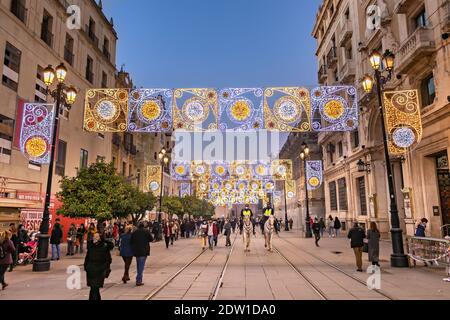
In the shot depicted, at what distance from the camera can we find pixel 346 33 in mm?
29328

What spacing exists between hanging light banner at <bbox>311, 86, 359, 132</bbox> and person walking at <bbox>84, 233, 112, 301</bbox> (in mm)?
11789

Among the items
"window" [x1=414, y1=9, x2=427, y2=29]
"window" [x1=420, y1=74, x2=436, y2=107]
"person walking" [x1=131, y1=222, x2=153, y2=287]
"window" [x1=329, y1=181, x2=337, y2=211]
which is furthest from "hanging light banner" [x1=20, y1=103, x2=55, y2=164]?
"window" [x1=329, y1=181, x2=337, y2=211]

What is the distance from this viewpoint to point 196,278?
1054cm

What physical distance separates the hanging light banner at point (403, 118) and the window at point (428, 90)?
4851 millimetres

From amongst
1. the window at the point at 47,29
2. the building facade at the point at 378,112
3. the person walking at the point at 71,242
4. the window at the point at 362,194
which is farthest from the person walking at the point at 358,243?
the window at the point at 47,29

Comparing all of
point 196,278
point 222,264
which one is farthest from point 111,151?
point 196,278

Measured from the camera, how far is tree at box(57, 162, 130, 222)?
57.4ft

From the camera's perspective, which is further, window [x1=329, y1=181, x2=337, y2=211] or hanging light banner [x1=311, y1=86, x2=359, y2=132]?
window [x1=329, y1=181, x2=337, y2=211]

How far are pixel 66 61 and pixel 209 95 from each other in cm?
1393

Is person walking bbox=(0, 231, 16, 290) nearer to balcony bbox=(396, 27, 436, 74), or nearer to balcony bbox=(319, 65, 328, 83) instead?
balcony bbox=(396, 27, 436, 74)

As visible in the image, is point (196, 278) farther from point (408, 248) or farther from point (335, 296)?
point (408, 248)

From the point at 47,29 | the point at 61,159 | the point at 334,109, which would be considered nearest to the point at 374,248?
the point at 334,109

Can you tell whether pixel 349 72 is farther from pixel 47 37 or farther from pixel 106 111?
pixel 47 37

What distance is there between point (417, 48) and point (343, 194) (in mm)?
18652
